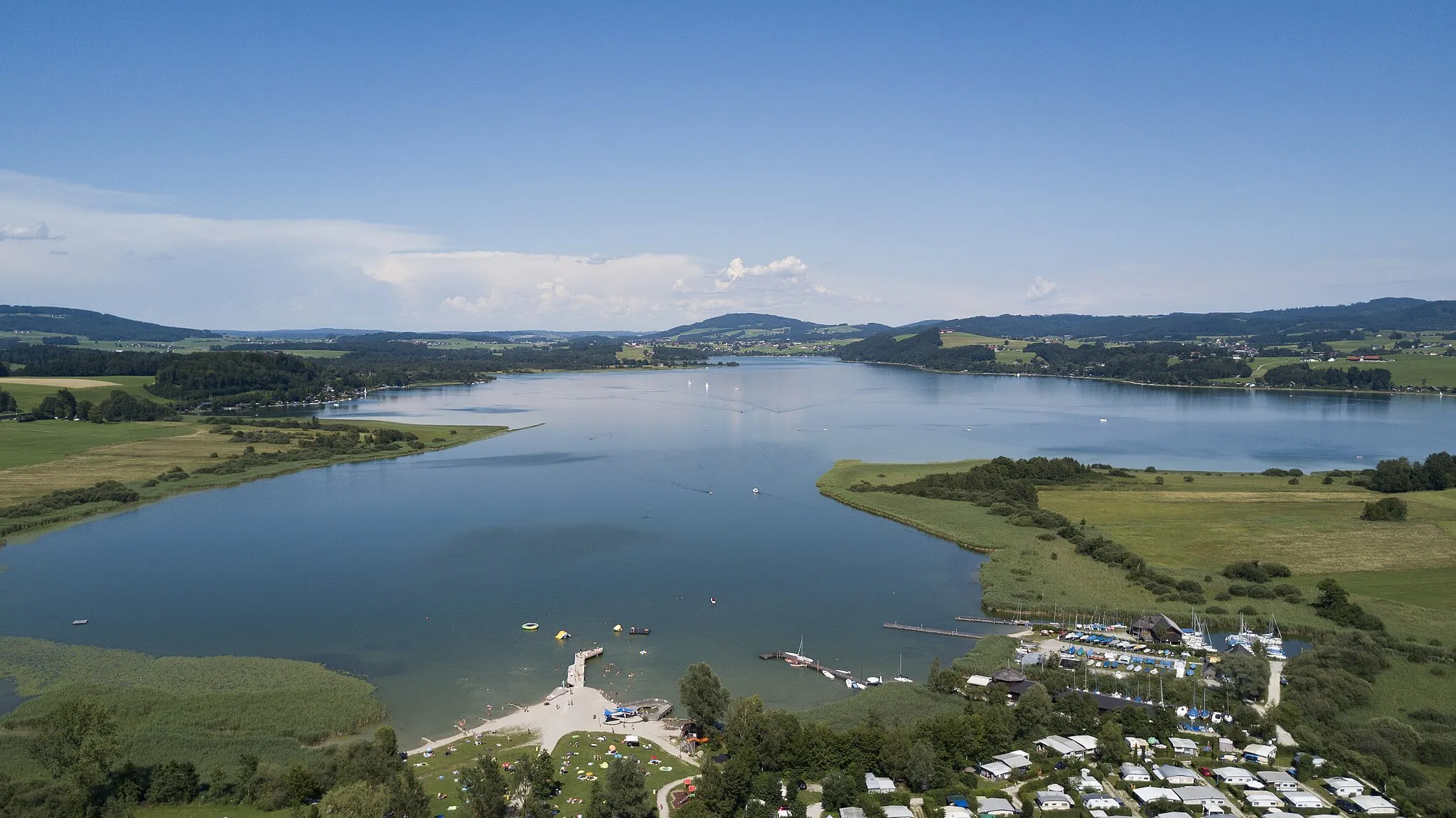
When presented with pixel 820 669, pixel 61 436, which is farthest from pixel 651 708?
pixel 61 436

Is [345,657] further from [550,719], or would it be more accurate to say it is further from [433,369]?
[433,369]

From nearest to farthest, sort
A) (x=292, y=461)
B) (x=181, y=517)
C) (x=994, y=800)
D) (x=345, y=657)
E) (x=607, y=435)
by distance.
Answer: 1. (x=994, y=800)
2. (x=345, y=657)
3. (x=181, y=517)
4. (x=292, y=461)
5. (x=607, y=435)

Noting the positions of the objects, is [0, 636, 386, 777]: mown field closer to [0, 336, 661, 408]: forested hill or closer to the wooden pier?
the wooden pier

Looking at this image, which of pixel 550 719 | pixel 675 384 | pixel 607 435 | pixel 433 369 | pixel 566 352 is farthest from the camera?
pixel 566 352

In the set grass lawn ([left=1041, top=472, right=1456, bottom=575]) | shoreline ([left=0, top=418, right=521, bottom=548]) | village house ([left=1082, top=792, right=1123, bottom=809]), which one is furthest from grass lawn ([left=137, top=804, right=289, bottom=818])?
grass lawn ([left=1041, top=472, right=1456, bottom=575])

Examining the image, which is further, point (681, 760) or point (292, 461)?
point (292, 461)

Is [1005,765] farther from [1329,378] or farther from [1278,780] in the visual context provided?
[1329,378]

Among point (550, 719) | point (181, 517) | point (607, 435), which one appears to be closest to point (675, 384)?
point (607, 435)
